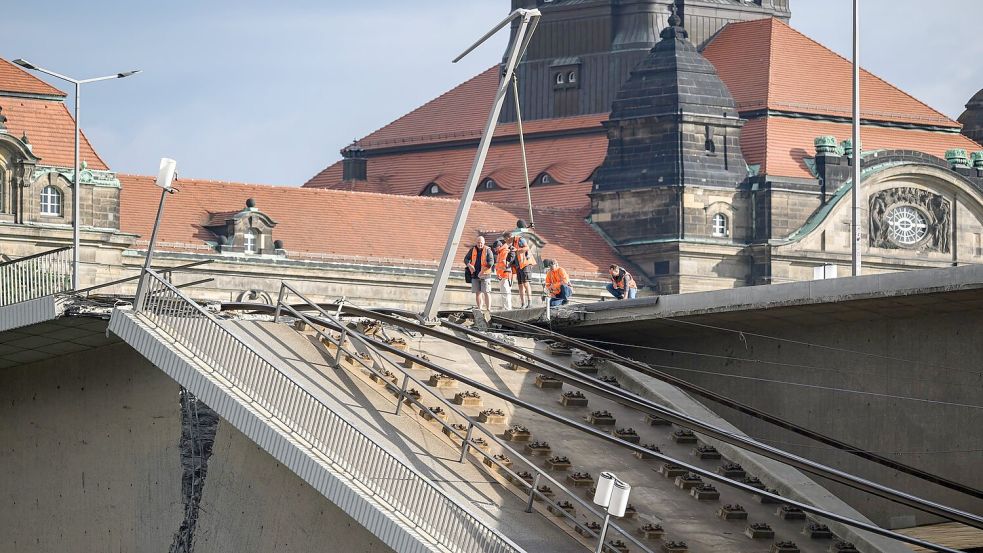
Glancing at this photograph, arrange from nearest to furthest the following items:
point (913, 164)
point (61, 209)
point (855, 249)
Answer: point (855, 249) → point (61, 209) → point (913, 164)

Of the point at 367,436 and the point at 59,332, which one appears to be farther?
the point at 59,332

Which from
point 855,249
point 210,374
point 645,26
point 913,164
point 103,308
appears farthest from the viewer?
point 645,26

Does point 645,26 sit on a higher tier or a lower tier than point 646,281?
higher

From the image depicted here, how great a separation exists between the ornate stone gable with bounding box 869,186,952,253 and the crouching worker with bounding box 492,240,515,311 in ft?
118

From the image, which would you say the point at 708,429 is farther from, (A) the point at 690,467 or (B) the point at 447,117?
(B) the point at 447,117

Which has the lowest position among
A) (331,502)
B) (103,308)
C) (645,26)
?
(331,502)

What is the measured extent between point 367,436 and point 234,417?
1.94 meters

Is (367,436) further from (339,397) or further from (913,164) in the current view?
(913,164)

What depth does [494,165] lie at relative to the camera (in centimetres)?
7956

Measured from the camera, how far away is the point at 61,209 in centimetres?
6241

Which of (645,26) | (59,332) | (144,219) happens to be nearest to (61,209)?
(144,219)

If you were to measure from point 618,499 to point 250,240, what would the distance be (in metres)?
44.5

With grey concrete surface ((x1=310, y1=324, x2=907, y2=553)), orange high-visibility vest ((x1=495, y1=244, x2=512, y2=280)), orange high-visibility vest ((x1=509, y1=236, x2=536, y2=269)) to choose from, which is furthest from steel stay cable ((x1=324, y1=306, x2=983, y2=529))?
orange high-visibility vest ((x1=495, y1=244, x2=512, y2=280))

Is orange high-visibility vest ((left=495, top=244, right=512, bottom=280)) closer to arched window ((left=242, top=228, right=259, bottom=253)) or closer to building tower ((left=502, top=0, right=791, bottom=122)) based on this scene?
arched window ((left=242, top=228, right=259, bottom=253))
